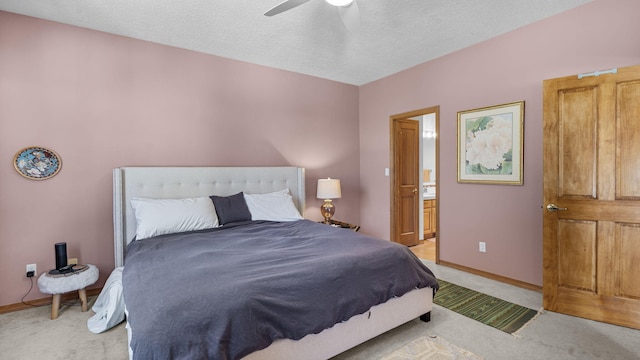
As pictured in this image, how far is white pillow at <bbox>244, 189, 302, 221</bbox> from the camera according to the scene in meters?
3.50

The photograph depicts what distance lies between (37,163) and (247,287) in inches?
106

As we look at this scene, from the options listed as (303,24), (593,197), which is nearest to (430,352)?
Result: (593,197)

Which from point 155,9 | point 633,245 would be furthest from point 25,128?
point 633,245

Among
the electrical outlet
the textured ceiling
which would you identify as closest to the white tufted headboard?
the electrical outlet

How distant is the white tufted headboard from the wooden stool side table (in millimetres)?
350

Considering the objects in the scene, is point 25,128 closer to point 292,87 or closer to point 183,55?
point 183,55

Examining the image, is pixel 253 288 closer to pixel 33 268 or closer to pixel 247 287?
pixel 247 287

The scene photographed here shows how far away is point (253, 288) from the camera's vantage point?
158 centimetres

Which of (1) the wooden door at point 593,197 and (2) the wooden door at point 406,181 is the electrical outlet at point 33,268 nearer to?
(2) the wooden door at point 406,181

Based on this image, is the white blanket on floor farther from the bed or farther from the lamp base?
the lamp base

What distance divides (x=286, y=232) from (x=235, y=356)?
5.06ft

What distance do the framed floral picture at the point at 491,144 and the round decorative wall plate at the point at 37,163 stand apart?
4.38m

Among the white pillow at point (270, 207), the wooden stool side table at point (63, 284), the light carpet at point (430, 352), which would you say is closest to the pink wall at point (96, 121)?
the wooden stool side table at point (63, 284)

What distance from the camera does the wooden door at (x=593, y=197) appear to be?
2.31m
